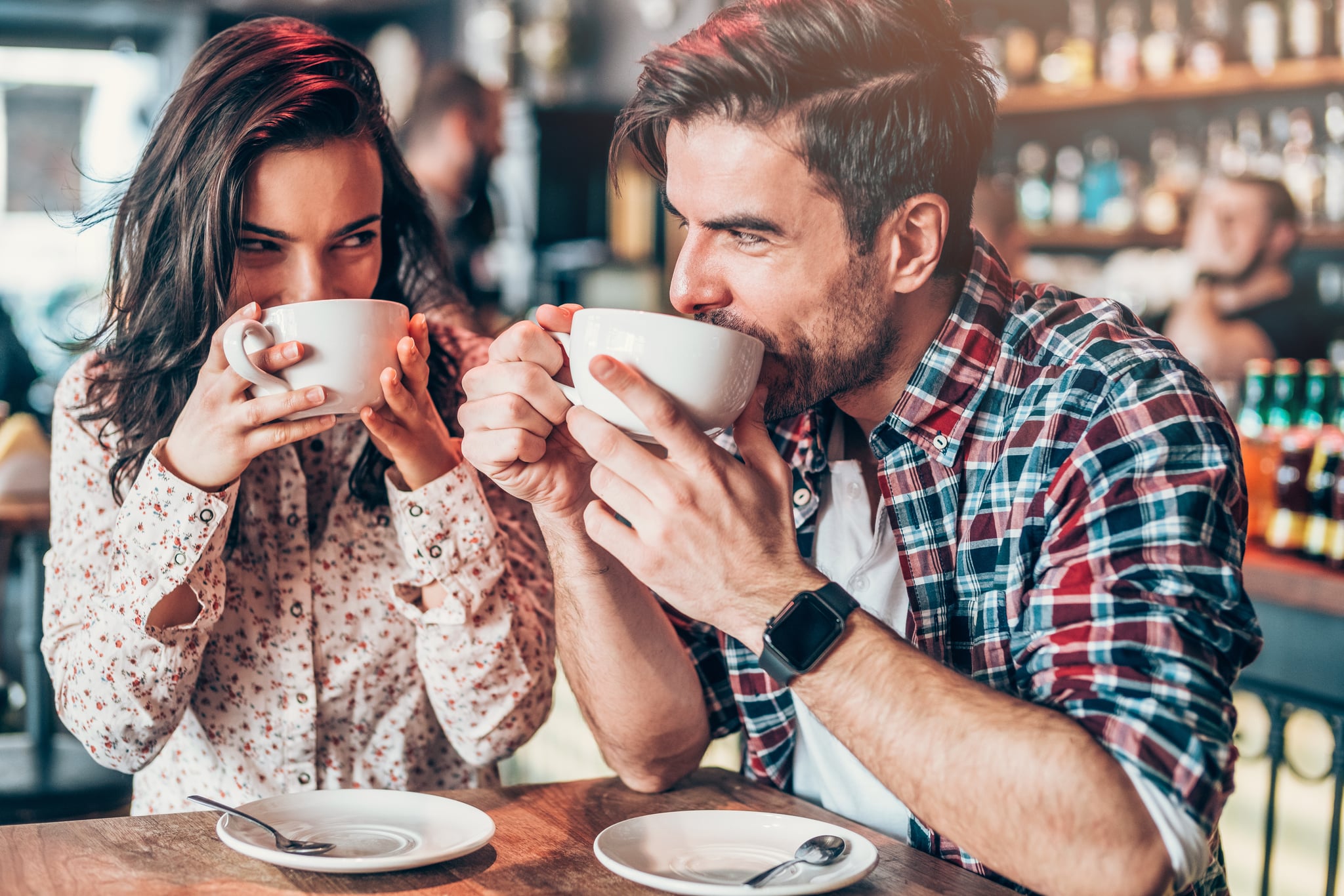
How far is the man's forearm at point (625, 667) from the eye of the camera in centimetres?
122

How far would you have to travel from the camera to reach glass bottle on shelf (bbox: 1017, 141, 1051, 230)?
494 cm

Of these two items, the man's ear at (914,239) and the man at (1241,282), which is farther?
the man at (1241,282)

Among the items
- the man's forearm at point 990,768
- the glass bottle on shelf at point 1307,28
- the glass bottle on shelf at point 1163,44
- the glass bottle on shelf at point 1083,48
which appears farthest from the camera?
the glass bottle on shelf at point 1083,48

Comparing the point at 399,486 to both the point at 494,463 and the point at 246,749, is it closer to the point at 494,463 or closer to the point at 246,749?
the point at 494,463

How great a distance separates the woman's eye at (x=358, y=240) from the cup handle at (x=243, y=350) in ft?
0.77

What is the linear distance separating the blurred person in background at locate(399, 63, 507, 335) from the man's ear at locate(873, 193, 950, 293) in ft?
8.28

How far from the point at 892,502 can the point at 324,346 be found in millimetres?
587

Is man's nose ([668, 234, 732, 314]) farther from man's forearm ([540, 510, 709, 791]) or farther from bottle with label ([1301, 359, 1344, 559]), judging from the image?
bottle with label ([1301, 359, 1344, 559])

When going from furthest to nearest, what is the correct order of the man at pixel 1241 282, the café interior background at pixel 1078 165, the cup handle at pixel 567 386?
the man at pixel 1241 282
the café interior background at pixel 1078 165
the cup handle at pixel 567 386

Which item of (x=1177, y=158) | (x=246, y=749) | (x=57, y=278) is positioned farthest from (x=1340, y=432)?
(x=57, y=278)

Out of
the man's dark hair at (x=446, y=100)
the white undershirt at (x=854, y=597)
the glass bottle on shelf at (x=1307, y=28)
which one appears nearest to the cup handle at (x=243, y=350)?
the white undershirt at (x=854, y=597)

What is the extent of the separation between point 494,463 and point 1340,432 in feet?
5.88

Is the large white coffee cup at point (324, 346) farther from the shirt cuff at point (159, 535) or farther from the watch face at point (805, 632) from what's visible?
the watch face at point (805, 632)

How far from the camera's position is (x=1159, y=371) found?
1113 millimetres
